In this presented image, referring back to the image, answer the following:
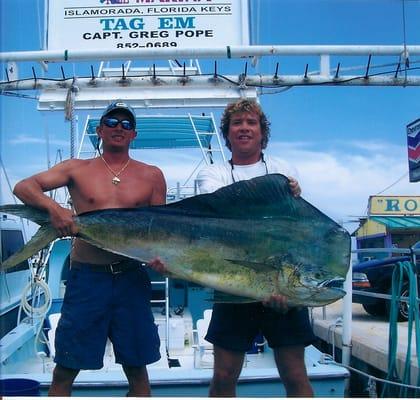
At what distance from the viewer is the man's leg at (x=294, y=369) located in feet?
6.94

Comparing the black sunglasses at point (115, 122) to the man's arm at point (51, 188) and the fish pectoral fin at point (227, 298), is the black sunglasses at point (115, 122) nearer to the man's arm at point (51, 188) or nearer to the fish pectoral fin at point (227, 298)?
the man's arm at point (51, 188)

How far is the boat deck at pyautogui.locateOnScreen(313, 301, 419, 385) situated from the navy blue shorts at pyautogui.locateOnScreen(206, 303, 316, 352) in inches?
51.5

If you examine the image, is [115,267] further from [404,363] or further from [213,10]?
[404,363]

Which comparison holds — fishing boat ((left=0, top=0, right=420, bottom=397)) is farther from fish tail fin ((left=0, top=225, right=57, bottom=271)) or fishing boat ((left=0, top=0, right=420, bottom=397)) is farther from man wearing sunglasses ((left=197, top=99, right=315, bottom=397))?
fish tail fin ((left=0, top=225, right=57, bottom=271))

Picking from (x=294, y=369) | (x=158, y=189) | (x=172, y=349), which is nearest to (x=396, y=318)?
(x=294, y=369)

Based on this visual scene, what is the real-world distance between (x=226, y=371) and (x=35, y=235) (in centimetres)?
88

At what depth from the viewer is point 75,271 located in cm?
219

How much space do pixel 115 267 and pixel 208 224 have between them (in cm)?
42

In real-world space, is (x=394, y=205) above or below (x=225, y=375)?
above

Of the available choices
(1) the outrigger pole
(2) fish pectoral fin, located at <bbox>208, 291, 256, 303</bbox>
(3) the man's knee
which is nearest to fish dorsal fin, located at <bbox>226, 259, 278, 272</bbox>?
(2) fish pectoral fin, located at <bbox>208, 291, 256, 303</bbox>

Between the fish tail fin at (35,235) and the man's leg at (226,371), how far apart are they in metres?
0.77

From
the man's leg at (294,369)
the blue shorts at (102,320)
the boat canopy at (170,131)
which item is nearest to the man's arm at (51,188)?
the blue shorts at (102,320)

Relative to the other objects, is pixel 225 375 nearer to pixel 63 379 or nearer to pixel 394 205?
pixel 63 379

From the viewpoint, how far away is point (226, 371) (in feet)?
6.97
